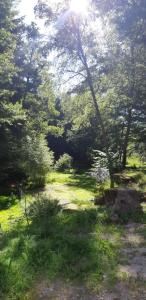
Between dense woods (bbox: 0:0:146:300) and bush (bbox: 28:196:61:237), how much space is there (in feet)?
0.09

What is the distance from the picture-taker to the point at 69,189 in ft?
59.1

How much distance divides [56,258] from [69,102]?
12.5 m

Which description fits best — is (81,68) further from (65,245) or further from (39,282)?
(39,282)

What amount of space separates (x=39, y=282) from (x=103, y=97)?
17.7 m

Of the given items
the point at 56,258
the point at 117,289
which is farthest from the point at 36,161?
the point at 117,289

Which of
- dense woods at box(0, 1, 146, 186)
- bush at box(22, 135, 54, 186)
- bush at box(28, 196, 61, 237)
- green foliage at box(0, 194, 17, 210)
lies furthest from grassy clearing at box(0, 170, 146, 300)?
bush at box(22, 135, 54, 186)

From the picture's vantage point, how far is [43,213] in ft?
29.8

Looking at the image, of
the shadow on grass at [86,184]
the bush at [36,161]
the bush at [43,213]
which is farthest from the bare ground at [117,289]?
the bush at [36,161]

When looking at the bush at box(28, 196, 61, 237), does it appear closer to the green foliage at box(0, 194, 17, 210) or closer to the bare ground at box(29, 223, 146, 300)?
the bare ground at box(29, 223, 146, 300)

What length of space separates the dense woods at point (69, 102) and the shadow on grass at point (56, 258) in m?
0.02

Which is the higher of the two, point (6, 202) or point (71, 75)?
point (71, 75)

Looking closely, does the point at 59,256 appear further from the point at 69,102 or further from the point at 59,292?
the point at 69,102

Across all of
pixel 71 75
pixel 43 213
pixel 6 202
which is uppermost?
pixel 71 75

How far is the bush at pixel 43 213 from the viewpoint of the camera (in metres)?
8.09
